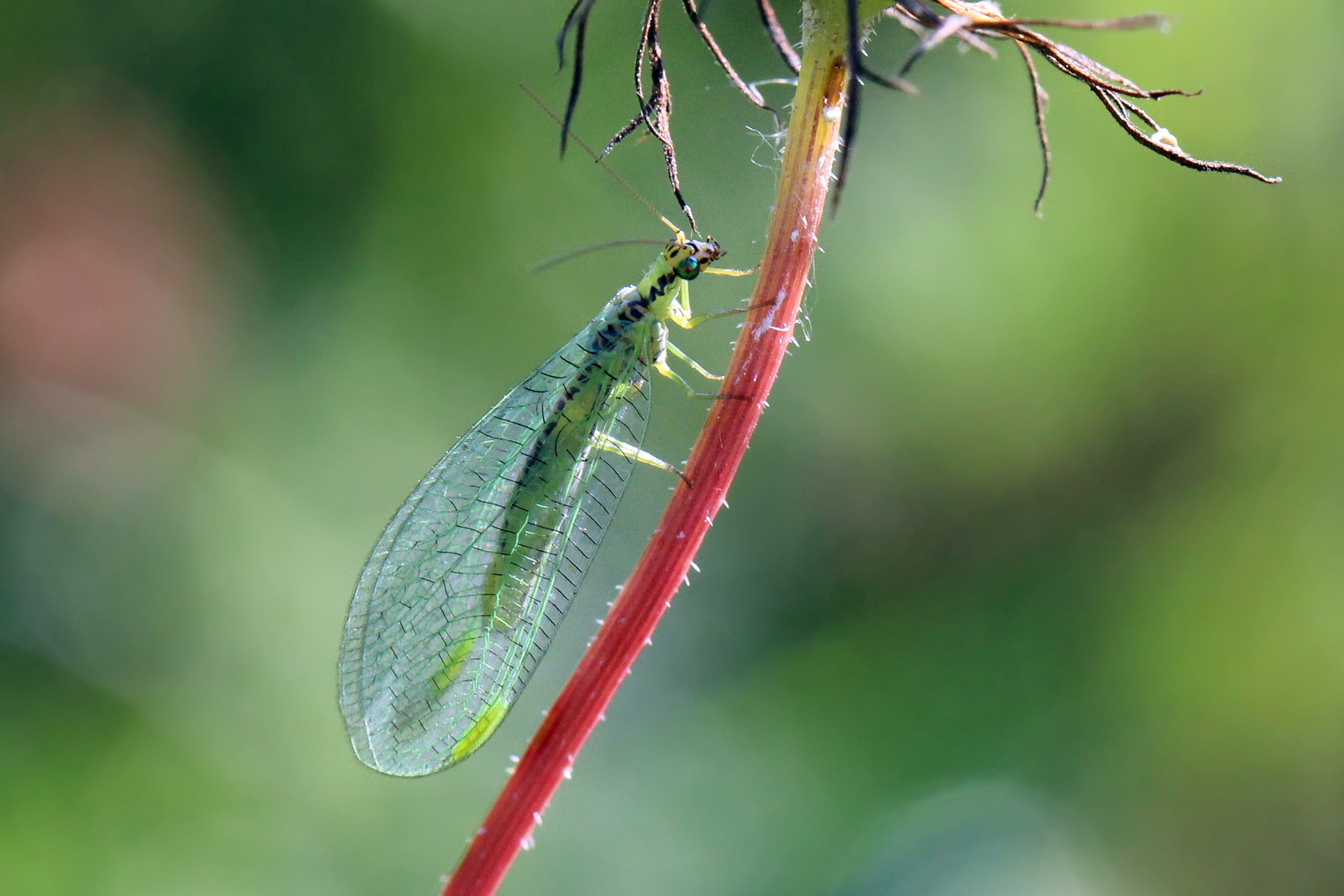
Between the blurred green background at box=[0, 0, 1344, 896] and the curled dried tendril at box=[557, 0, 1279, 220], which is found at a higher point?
the blurred green background at box=[0, 0, 1344, 896]

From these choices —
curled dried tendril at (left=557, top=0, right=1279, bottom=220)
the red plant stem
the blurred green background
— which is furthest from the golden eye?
the blurred green background

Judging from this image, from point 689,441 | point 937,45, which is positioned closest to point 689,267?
point 937,45

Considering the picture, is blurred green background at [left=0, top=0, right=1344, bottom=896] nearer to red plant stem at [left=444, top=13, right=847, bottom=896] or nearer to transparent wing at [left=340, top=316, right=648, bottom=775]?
transparent wing at [left=340, top=316, right=648, bottom=775]

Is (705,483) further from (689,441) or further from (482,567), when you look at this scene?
(689,441)

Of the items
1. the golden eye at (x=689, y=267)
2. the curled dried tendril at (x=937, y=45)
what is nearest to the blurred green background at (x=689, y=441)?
the golden eye at (x=689, y=267)

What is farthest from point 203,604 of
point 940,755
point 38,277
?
point 940,755

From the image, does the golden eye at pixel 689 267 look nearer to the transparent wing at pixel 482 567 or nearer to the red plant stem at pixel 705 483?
the transparent wing at pixel 482 567
